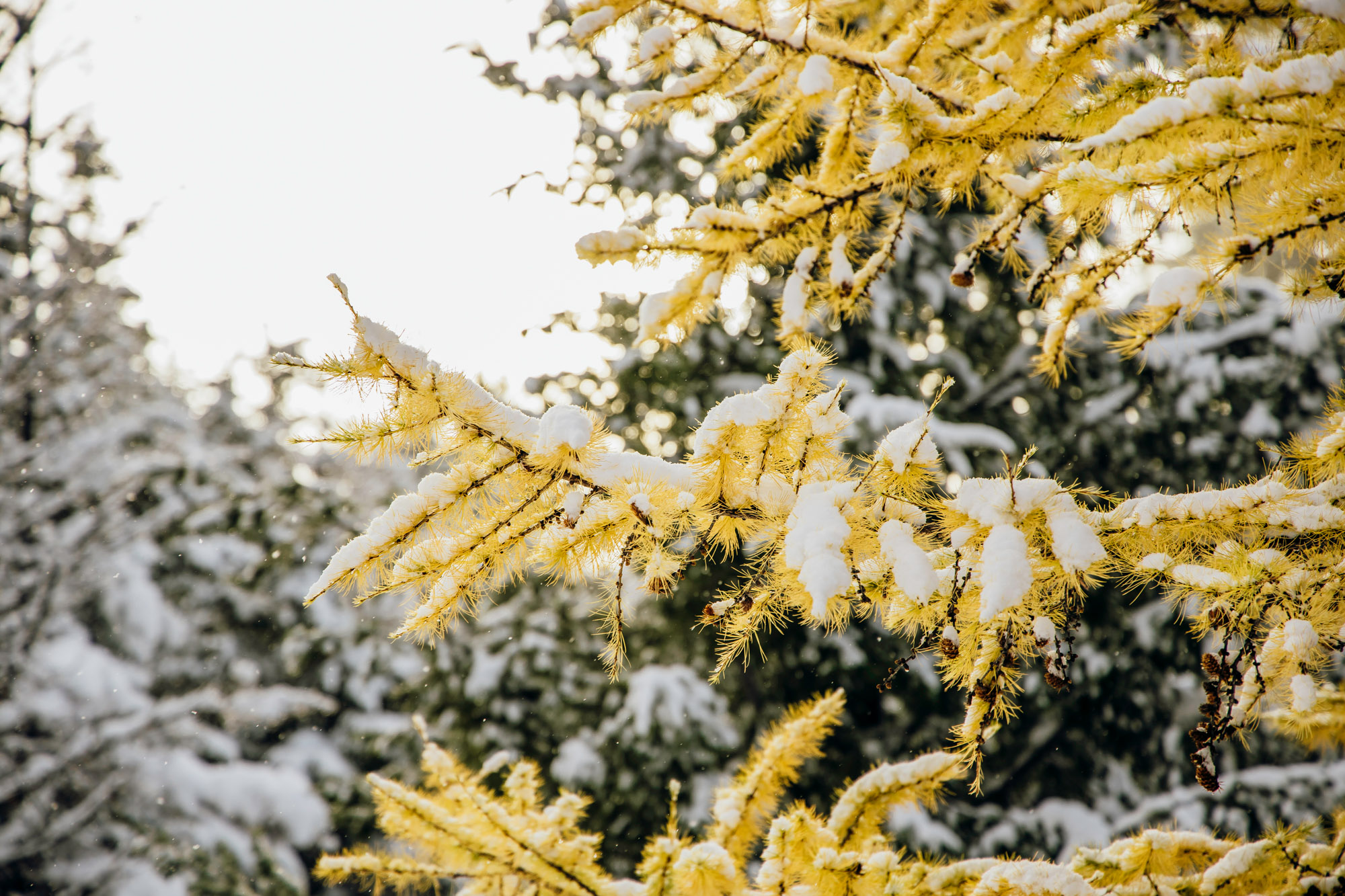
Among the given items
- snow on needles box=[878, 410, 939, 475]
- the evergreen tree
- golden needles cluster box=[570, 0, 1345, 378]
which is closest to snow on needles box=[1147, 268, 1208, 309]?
golden needles cluster box=[570, 0, 1345, 378]

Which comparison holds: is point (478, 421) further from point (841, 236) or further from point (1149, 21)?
point (1149, 21)

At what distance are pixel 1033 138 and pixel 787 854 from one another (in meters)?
1.85

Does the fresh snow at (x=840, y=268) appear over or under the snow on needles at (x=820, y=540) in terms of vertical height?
over

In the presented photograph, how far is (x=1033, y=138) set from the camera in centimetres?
144

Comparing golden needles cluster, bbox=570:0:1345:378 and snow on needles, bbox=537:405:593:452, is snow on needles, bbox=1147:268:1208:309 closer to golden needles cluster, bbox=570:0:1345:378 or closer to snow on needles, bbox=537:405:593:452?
golden needles cluster, bbox=570:0:1345:378

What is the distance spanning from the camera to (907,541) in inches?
41.1

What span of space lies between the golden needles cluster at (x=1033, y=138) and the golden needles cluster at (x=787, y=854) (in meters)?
1.19

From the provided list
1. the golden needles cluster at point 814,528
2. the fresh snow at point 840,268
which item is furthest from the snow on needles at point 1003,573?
the fresh snow at point 840,268

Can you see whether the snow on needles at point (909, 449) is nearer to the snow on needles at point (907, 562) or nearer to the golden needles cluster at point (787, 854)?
the snow on needles at point (907, 562)

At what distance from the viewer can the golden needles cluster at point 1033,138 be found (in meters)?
1.05

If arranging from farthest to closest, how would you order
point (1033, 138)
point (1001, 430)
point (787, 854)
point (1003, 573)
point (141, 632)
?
point (141, 632), point (1001, 430), point (787, 854), point (1033, 138), point (1003, 573)

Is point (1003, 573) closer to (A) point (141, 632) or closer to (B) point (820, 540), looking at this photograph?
(B) point (820, 540)

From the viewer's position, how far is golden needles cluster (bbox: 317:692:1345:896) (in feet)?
4.65

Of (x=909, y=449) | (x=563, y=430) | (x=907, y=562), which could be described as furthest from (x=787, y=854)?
(x=563, y=430)
